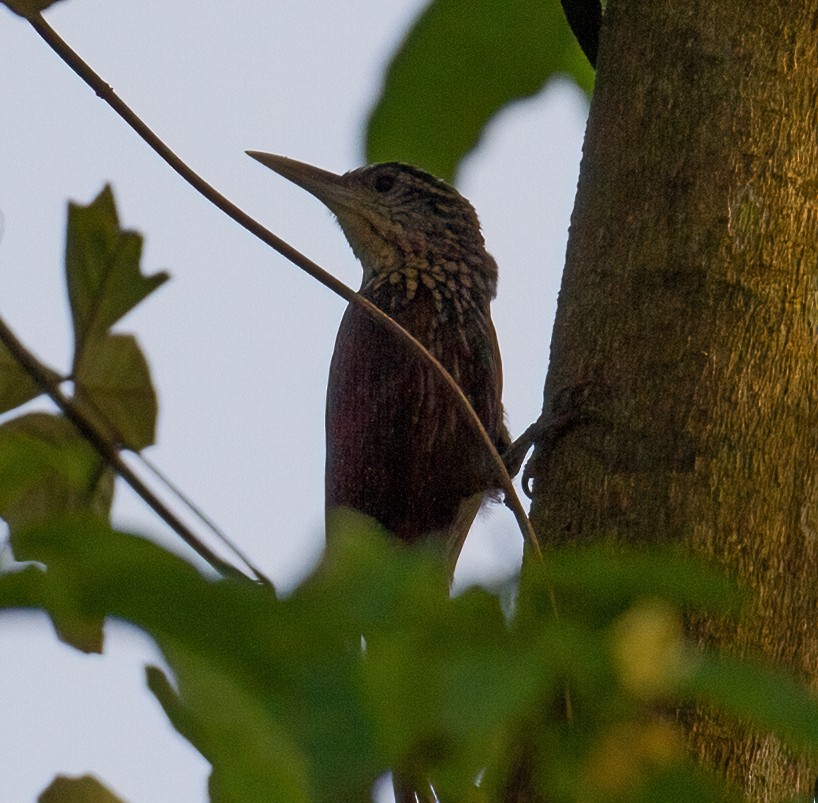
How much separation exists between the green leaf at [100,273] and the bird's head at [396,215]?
2.95 m

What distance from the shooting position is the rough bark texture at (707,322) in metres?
2.02

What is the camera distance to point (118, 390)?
1459mm

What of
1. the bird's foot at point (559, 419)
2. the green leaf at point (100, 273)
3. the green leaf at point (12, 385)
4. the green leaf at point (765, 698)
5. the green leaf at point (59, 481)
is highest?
the bird's foot at point (559, 419)

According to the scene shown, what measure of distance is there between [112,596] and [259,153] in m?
4.08

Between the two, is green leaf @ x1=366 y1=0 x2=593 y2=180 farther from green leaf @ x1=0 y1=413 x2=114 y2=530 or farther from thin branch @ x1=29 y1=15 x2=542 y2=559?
green leaf @ x1=0 y1=413 x2=114 y2=530

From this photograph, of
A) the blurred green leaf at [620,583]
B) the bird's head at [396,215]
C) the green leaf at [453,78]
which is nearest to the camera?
the blurred green leaf at [620,583]

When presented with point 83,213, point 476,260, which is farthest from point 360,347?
point 83,213

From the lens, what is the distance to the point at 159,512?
1379 mm

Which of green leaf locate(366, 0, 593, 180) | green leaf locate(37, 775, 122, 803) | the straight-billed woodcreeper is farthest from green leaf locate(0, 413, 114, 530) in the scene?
the straight-billed woodcreeper

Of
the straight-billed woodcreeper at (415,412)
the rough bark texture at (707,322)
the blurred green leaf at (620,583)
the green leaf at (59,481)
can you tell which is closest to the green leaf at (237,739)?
the blurred green leaf at (620,583)

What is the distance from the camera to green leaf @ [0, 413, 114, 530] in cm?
129

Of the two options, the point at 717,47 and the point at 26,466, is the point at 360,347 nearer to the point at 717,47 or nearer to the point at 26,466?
the point at 717,47

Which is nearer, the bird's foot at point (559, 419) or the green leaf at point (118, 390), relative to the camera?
the green leaf at point (118, 390)

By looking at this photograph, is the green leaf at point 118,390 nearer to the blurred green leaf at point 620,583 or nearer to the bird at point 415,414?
the blurred green leaf at point 620,583
